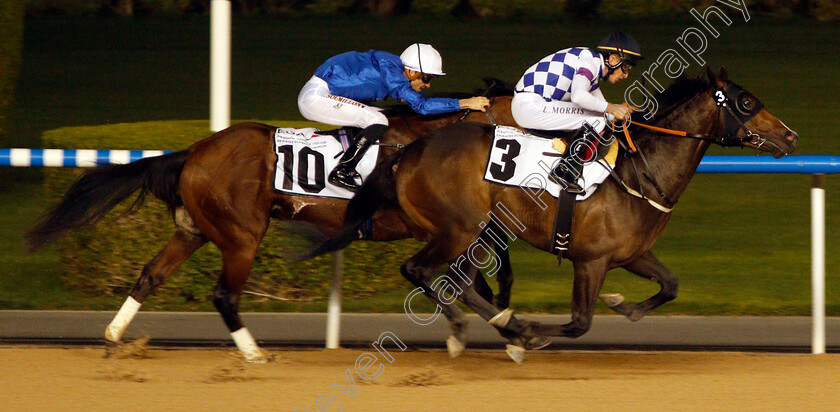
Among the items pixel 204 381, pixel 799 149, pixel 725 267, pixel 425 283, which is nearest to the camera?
pixel 204 381

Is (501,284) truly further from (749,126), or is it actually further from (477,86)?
(477,86)

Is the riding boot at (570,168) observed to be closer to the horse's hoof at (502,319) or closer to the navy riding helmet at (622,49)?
the navy riding helmet at (622,49)

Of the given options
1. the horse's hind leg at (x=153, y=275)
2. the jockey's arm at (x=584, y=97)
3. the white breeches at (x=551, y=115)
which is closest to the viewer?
the jockey's arm at (x=584, y=97)

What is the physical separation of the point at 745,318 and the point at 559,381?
194 centimetres

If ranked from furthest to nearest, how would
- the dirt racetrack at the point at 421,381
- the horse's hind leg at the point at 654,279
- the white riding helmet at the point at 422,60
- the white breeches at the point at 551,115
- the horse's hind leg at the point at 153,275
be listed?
the white riding helmet at the point at 422,60
the horse's hind leg at the point at 153,275
the horse's hind leg at the point at 654,279
the white breeches at the point at 551,115
the dirt racetrack at the point at 421,381

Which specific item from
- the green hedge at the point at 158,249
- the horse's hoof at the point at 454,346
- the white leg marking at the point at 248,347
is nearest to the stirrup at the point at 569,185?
the horse's hoof at the point at 454,346

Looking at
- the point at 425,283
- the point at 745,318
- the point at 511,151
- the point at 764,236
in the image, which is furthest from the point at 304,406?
the point at 764,236

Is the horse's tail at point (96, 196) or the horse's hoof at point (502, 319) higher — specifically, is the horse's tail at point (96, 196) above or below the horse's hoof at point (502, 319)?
above

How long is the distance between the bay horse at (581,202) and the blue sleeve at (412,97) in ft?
0.79

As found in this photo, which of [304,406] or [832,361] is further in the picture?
[832,361]

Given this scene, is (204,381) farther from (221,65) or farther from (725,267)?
(725,267)

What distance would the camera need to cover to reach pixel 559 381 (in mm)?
5070

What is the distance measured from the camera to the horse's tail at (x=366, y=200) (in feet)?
17.8

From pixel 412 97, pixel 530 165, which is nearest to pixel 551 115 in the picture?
pixel 530 165
